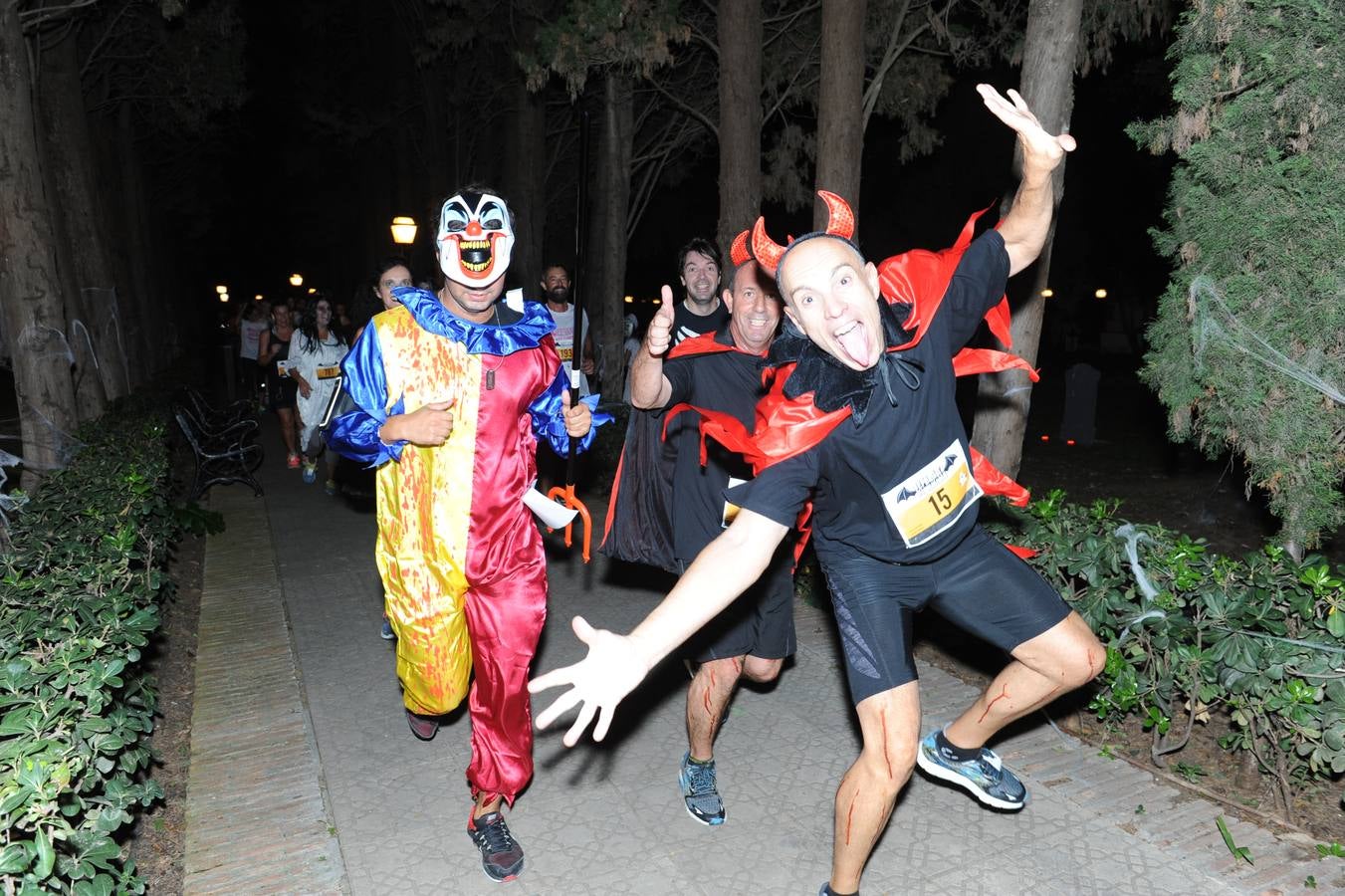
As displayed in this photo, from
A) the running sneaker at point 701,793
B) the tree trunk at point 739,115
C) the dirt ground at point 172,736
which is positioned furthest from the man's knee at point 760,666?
the tree trunk at point 739,115

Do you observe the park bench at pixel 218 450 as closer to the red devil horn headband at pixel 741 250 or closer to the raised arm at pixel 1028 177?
the red devil horn headband at pixel 741 250

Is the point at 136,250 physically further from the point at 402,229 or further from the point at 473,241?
the point at 473,241

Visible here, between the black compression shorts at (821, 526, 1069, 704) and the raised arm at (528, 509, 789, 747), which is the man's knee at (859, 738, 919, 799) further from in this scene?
the raised arm at (528, 509, 789, 747)

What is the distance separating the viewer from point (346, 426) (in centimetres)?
382

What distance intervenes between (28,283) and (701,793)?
646cm

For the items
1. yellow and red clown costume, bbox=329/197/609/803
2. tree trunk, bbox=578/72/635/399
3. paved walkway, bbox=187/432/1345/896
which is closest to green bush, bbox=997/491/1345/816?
paved walkway, bbox=187/432/1345/896

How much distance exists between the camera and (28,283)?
24.8ft

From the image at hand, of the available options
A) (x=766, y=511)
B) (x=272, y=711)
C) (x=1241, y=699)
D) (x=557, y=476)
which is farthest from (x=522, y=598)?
(x=557, y=476)

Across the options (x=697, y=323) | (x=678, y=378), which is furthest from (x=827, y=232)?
(x=697, y=323)

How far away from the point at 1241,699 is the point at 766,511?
2.19 meters

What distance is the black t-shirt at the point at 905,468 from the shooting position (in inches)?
117

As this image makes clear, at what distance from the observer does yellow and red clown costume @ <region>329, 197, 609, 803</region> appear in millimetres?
3781

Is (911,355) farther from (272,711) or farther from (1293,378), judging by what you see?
(272,711)

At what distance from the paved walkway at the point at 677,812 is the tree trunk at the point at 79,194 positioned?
26.7 ft
